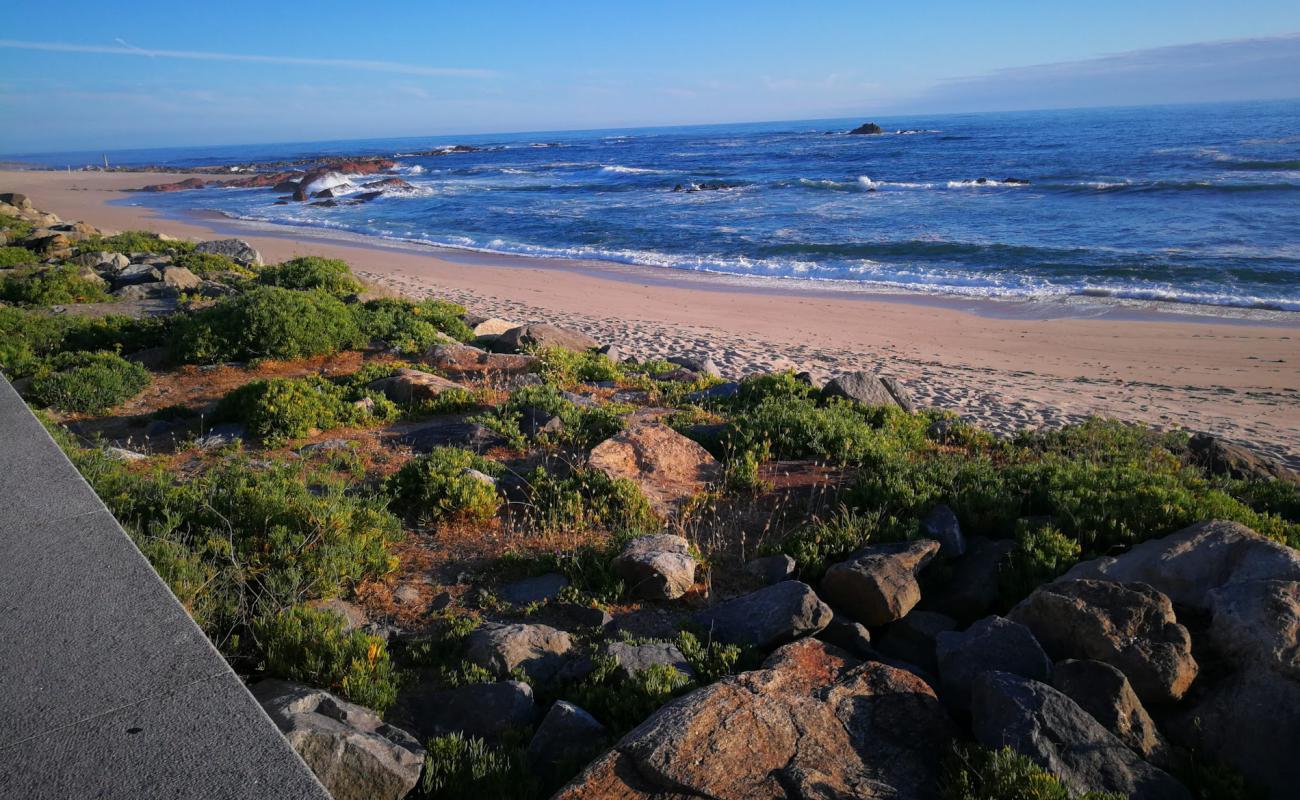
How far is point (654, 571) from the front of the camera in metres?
4.70

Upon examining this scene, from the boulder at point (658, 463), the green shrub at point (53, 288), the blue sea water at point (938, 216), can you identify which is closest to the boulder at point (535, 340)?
the boulder at point (658, 463)

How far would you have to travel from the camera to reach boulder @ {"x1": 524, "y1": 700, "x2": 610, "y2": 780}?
3.23m

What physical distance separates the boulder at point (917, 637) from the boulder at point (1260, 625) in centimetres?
123

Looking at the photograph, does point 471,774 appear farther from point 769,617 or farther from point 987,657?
point 987,657

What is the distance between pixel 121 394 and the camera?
8.53 meters

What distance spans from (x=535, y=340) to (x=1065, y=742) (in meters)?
8.94

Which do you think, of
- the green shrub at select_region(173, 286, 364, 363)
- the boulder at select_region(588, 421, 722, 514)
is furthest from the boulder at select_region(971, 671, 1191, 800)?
the green shrub at select_region(173, 286, 364, 363)

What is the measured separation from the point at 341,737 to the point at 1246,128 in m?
77.1

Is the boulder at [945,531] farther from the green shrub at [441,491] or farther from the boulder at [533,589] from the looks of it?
the green shrub at [441,491]

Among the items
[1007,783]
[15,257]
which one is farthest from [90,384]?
[15,257]

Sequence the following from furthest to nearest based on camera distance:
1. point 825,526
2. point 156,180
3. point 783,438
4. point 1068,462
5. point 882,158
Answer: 1. point 156,180
2. point 882,158
3. point 783,438
4. point 1068,462
5. point 825,526

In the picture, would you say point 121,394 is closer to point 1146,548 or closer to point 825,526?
point 825,526

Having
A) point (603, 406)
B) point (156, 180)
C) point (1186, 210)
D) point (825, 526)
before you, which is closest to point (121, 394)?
point (603, 406)

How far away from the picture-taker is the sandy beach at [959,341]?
10688 millimetres
